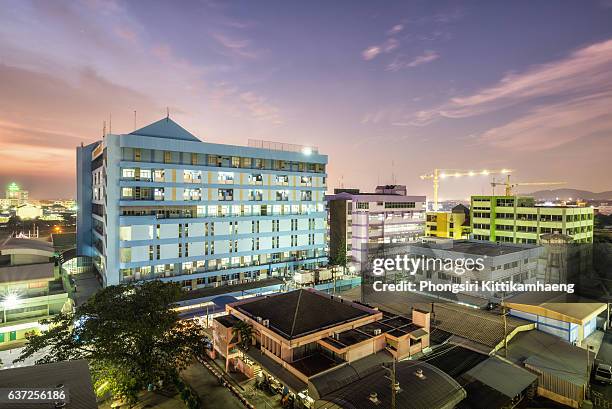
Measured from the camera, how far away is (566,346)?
99.3ft

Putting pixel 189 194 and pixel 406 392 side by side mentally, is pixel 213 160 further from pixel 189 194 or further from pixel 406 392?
pixel 406 392

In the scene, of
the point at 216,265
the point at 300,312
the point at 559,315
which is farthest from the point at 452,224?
the point at 300,312

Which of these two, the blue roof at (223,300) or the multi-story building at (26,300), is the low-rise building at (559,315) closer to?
the blue roof at (223,300)

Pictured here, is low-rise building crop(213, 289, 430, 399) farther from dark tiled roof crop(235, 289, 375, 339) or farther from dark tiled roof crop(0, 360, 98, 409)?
dark tiled roof crop(0, 360, 98, 409)

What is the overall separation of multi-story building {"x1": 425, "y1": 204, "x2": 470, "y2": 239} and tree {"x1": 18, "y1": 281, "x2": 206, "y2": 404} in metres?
98.6

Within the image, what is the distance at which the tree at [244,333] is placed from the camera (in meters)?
30.2

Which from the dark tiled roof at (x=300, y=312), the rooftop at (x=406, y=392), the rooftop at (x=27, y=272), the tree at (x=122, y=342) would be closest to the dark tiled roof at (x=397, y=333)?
the dark tiled roof at (x=300, y=312)

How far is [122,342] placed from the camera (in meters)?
24.9

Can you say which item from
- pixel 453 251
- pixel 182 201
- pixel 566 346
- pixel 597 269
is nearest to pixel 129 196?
pixel 182 201

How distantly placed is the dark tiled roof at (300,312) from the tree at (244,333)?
1446mm

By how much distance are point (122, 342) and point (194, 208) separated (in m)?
30.4

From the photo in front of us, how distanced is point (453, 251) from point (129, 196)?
49780 mm

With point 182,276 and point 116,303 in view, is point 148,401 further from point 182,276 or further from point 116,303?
point 182,276

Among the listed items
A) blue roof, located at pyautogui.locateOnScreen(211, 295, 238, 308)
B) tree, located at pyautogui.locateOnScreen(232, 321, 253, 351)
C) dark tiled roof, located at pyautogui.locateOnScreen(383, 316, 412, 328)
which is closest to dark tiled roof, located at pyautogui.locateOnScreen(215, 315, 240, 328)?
tree, located at pyautogui.locateOnScreen(232, 321, 253, 351)
